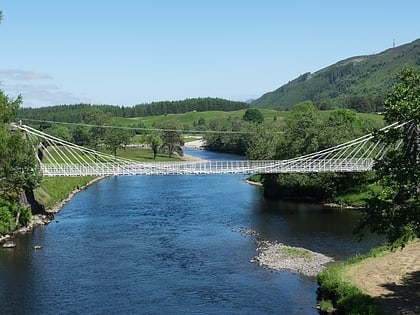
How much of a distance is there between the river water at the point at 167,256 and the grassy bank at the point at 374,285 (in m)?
1.24

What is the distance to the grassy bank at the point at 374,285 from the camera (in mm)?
26078

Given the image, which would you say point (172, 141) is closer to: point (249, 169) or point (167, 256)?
point (249, 169)

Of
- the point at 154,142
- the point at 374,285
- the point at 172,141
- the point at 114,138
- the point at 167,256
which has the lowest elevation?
the point at 167,256

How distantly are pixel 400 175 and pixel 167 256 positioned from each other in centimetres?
2139

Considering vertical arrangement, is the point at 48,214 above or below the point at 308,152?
below

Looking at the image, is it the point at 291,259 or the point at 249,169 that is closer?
the point at 291,259

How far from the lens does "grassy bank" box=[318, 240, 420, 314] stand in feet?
85.6

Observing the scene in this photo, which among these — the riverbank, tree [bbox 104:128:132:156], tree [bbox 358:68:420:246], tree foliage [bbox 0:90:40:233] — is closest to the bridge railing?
the riverbank

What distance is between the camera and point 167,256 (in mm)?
39875

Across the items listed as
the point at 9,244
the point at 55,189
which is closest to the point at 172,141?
the point at 55,189

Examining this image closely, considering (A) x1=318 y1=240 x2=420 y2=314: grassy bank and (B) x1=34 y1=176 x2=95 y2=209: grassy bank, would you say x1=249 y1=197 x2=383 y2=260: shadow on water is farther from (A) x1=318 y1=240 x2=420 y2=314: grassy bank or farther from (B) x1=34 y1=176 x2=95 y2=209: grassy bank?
(B) x1=34 y1=176 x2=95 y2=209: grassy bank

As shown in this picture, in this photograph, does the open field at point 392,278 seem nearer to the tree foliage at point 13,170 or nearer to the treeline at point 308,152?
the tree foliage at point 13,170

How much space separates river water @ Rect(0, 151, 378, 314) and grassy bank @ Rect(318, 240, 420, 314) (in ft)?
4.08

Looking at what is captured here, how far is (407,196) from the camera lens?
858 inches
